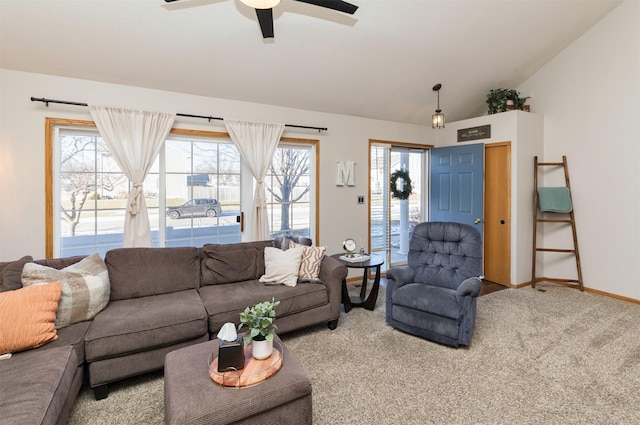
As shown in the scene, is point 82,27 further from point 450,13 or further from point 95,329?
point 450,13

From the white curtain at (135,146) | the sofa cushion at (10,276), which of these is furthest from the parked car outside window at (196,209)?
the sofa cushion at (10,276)

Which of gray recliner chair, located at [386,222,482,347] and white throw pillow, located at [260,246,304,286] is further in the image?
white throw pillow, located at [260,246,304,286]

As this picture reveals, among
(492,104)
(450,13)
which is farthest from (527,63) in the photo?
(450,13)

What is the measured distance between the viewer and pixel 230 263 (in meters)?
3.12

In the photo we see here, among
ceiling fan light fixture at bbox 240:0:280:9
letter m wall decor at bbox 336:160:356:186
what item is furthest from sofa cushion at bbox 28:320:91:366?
letter m wall decor at bbox 336:160:356:186

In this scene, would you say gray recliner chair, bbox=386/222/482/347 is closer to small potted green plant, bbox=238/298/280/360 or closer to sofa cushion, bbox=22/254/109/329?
small potted green plant, bbox=238/298/280/360

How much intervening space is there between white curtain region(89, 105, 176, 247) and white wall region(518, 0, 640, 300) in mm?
5071

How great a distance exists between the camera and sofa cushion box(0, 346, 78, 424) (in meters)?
1.37

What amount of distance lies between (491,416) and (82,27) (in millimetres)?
4150

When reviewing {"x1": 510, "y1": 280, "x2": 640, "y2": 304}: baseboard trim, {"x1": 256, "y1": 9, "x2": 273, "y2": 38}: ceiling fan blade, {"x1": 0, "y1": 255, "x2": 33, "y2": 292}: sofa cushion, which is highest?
{"x1": 256, "y1": 9, "x2": 273, "y2": 38}: ceiling fan blade

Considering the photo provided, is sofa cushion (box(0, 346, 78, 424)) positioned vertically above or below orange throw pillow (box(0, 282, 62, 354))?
below

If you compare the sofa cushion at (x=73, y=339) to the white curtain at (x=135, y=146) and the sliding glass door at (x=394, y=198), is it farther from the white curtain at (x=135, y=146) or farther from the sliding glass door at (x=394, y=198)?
the sliding glass door at (x=394, y=198)

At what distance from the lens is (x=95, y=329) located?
211 centimetres

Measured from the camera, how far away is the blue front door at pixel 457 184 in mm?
4613
